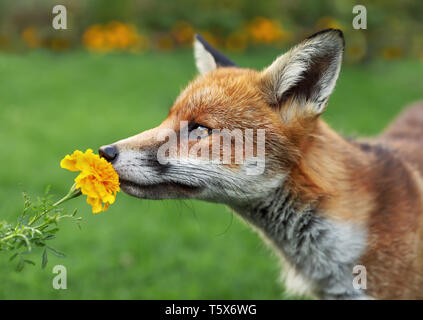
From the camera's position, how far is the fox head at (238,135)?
3.10 m

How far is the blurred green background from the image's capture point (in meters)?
5.26

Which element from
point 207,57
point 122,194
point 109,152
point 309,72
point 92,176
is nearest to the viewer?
point 92,176

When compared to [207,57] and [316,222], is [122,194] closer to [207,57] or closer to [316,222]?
[207,57]

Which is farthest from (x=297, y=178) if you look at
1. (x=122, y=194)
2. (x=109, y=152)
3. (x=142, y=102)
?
(x=142, y=102)

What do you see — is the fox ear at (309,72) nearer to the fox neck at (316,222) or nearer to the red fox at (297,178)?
the red fox at (297,178)

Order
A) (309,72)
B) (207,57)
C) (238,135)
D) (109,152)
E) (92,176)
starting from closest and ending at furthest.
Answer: (92,176) → (109,152) → (238,135) → (309,72) → (207,57)

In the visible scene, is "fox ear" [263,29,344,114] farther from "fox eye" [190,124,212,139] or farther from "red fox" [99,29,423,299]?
"fox eye" [190,124,212,139]

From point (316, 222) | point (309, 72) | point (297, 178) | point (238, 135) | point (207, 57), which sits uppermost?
point (207, 57)

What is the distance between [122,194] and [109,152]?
4404mm

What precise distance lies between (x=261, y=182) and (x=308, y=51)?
948mm

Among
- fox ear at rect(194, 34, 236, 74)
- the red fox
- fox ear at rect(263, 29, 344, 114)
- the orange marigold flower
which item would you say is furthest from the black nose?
fox ear at rect(194, 34, 236, 74)

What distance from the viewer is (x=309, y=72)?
10.9 feet

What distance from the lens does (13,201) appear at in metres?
6.31
